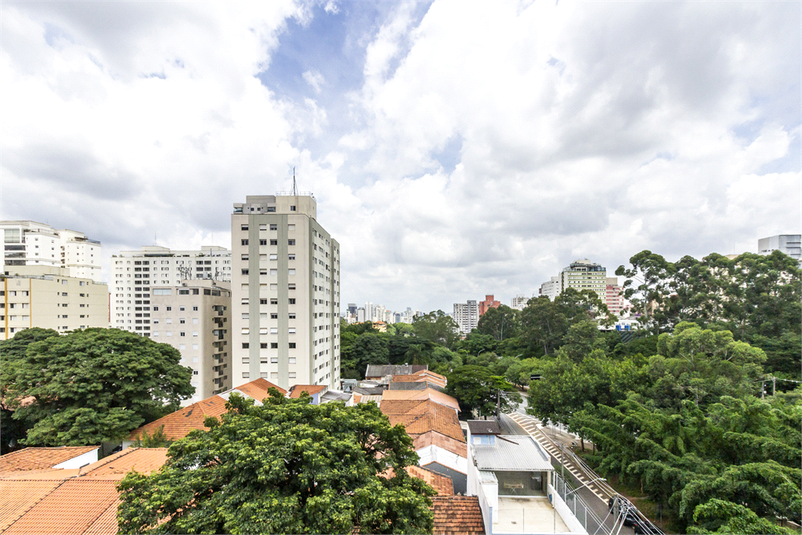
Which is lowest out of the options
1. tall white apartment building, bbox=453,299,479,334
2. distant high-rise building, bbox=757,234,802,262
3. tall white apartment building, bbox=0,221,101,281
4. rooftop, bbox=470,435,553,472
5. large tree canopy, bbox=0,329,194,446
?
tall white apartment building, bbox=453,299,479,334

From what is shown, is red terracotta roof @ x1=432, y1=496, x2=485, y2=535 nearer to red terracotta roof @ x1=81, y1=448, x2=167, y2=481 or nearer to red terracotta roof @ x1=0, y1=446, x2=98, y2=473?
red terracotta roof @ x1=81, y1=448, x2=167, y2=481

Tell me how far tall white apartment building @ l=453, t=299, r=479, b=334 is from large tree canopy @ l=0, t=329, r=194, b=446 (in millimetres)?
134953

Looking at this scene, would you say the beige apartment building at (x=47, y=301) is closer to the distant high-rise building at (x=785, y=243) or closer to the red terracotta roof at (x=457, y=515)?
the red terracotta roof at (x=457, y=515)

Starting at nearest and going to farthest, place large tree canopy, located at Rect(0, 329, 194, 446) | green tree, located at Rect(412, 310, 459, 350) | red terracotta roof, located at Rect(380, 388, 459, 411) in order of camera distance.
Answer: large tree canopy, located at Rect(0, 329, 194, 446), red terracotta roof, located at Rect(380, 388, 459, 411), green tree, located at Rect(412, 310, 459, 350)

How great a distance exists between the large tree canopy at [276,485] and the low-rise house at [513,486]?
3.85 metres

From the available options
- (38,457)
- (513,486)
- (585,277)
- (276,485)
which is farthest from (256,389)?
(585,277)

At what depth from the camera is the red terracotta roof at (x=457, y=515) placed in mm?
9266

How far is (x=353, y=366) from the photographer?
3962 centimetres

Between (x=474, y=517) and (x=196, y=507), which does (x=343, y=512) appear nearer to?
(x=196, y=507)

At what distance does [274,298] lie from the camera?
27078 millimetres

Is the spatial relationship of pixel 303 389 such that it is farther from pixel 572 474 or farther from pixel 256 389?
pixel 572 474

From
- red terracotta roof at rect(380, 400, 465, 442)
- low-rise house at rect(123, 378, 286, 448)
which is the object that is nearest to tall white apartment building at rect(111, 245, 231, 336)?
low-rise house at rect(123, 378, 286, 448)

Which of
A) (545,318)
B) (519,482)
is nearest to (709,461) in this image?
(519,482)

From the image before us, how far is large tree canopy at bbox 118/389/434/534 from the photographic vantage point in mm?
5695
